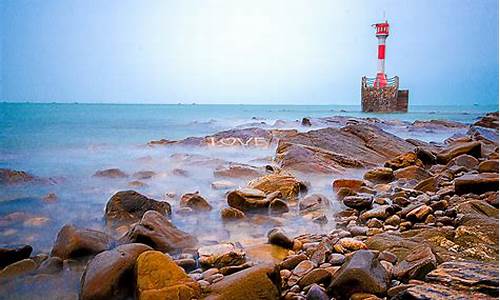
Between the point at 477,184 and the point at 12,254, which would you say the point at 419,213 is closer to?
the point at 477,184

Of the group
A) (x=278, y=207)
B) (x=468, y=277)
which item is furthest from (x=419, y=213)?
(x=468, y=277)

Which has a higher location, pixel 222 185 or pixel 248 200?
pixel 248 200

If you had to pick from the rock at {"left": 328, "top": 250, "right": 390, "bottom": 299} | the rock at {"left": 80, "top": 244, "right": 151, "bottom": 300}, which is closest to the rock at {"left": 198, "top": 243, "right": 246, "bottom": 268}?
the rock at {"left": 80, "top": 244, "right": 151, "bottom": 300}

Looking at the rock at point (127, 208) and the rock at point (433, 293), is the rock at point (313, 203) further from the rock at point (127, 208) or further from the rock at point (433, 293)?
the rock at point (433, 293)

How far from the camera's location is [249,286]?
1.73 m

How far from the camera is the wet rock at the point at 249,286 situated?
171 cm

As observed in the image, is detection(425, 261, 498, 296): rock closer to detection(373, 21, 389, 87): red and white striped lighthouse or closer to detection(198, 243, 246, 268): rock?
detection(198, 243, 246, 268): rock

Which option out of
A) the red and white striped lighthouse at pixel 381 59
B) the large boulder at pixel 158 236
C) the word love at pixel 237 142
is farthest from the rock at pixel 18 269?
the red and white striped lighthouse at pixel 381 59

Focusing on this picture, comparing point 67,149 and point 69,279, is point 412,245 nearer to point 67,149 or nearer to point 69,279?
point 69,279

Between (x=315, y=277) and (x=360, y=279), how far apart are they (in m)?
0.28

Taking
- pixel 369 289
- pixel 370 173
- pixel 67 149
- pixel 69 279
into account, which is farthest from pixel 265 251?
pixel 67 149

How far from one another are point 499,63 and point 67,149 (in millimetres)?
9822

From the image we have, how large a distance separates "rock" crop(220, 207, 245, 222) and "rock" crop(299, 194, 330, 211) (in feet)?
2.06

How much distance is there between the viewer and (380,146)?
24.5 feet
